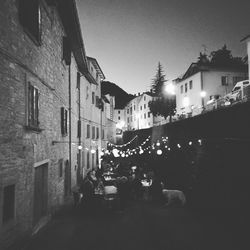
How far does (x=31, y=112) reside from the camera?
26.5 ft

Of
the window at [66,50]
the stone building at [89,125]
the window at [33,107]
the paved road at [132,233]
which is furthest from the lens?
the stone building at [89,125]

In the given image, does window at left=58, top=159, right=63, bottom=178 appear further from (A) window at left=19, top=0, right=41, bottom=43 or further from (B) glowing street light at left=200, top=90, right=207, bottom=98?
(B) glowing street light at left=200, top=90, right=207, bottom=98

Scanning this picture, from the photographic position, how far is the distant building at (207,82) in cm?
3846

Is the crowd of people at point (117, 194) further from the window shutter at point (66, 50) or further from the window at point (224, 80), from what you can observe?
the window at point (224, 80)

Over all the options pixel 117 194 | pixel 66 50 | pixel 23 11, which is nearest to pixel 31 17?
pixel 23 11

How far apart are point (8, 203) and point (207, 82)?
1398 inches

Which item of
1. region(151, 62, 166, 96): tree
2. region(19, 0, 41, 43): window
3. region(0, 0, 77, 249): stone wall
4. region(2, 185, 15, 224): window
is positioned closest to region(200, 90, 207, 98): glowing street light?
region(0, 0, 77, 249): stone wall

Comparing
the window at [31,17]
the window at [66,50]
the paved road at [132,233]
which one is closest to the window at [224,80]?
the window at [66,50]

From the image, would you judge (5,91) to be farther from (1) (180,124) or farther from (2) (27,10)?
(1) (180,124)

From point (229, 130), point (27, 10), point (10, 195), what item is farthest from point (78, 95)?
point (10, 195)

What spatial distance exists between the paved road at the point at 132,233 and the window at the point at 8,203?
1817mm

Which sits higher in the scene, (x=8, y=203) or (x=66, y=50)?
(x=66, y=50)

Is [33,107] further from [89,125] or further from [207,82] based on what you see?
[207,82]

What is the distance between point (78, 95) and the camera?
761 inches
